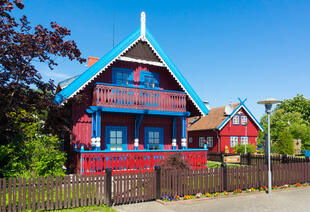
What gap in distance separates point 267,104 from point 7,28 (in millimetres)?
10174

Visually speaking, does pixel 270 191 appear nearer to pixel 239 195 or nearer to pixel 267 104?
pixel 239 195

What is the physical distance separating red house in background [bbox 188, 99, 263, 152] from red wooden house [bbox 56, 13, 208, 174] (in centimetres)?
1497

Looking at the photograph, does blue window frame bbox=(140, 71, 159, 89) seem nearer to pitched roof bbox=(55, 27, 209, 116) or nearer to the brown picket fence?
pitched roof bbox=(55, 27, 209, 116)

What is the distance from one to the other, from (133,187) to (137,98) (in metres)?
6.87

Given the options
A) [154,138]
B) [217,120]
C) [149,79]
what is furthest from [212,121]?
[149,79]

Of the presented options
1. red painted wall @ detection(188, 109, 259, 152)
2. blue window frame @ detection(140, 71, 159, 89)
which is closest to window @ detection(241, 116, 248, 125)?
red painted wall @ detection(188, 109, 259, 152)

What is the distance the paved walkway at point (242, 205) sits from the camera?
873 cm

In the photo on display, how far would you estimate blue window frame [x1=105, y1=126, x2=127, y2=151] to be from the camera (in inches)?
634

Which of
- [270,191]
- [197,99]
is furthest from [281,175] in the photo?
[197,99]

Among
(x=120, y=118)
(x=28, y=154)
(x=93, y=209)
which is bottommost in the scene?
(x=93, y=209)

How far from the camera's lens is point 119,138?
1650cm

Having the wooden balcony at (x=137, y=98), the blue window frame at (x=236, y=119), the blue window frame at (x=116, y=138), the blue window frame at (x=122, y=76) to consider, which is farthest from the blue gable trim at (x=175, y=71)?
the blue window frame at (x=236, y=119)

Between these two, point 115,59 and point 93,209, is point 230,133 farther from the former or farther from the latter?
point 93,209

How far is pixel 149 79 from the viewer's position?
17.5 meters
